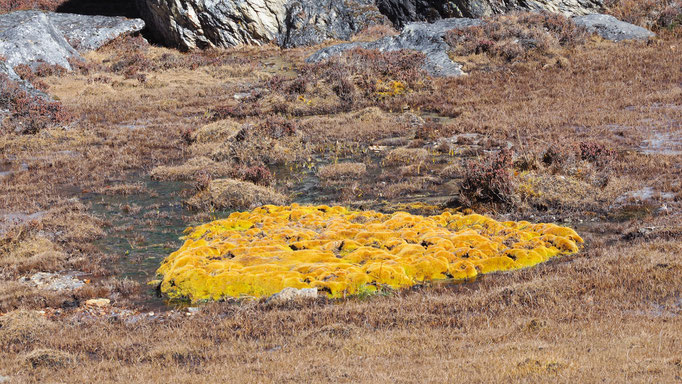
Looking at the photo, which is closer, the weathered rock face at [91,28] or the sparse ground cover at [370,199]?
the sparse ground cover at [370,199]

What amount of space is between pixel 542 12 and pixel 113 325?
126 ft

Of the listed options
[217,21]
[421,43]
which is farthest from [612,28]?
[217,21]

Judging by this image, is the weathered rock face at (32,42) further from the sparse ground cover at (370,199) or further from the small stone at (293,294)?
the small stone at (293,294)

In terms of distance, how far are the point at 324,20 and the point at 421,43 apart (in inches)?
482

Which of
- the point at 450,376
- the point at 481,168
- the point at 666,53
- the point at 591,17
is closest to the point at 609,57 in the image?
the point at 666,53

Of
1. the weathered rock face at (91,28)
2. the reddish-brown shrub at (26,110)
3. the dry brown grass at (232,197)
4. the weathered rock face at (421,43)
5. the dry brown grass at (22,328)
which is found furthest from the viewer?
the weathered rock face at (91,28)

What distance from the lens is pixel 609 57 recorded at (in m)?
32.8

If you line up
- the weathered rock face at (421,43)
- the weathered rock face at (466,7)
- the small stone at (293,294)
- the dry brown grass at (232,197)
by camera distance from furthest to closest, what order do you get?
the weathered rock face at (466,7), the weathered rock face at (421,43), the dry brown grass at (232,197), the small stone at (293,294)

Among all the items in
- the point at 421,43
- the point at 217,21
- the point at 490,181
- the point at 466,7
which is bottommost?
the point at 490,181

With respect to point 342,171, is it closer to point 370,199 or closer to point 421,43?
point 370,199

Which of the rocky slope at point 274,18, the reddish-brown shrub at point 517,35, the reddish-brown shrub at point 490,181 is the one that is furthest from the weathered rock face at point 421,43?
the reddish-brown shrub at point 490,181

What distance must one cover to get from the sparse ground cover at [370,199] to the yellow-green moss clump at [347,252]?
1.92ft

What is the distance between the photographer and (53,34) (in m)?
42.4

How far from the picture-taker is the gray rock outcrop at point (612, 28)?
36375 mm
